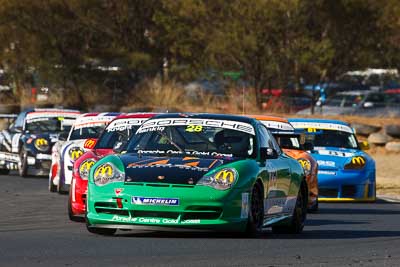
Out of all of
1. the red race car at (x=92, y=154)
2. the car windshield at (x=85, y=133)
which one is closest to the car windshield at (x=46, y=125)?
the car windshield at (x=85, y=133)

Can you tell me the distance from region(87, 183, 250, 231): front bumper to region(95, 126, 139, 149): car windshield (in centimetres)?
376

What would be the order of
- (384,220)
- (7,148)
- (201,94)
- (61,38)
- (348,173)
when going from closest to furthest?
(384,220), (348,173), (7,148), (201,94), (61,38)

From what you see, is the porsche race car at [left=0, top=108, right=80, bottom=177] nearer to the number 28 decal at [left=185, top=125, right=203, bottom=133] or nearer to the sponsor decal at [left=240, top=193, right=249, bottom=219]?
the number 28 decal at [left=185, top=125, right=203, bottom=133]

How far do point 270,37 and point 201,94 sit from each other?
2.61 m

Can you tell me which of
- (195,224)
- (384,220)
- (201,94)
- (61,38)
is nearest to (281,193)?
(195,224)

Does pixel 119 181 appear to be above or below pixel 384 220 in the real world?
above

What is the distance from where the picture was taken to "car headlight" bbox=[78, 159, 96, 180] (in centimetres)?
1303

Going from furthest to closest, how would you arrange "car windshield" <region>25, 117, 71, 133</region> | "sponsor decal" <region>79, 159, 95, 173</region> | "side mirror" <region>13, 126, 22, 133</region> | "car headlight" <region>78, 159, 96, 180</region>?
"car windshield" <region>25, 117, 71, 133</region>
"side mirror" <region>13, 126, 22, 133</region>
"sponsor decal" <region>79, 159, 95, 173</region>
"car headlight" <region>78, 159, 96, 180</region>

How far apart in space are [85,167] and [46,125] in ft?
39.9

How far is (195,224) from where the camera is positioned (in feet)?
35.7

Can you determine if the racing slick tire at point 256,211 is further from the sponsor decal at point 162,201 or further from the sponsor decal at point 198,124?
the sponsor decal at point 198,124

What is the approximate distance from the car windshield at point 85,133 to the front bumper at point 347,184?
12.8 ft

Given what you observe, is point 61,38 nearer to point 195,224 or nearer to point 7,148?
point 7,148

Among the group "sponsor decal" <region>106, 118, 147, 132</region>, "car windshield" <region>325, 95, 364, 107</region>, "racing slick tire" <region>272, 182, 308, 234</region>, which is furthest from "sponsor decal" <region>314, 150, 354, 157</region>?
"car windshield" <region>325, 95, 364, 107</region>
